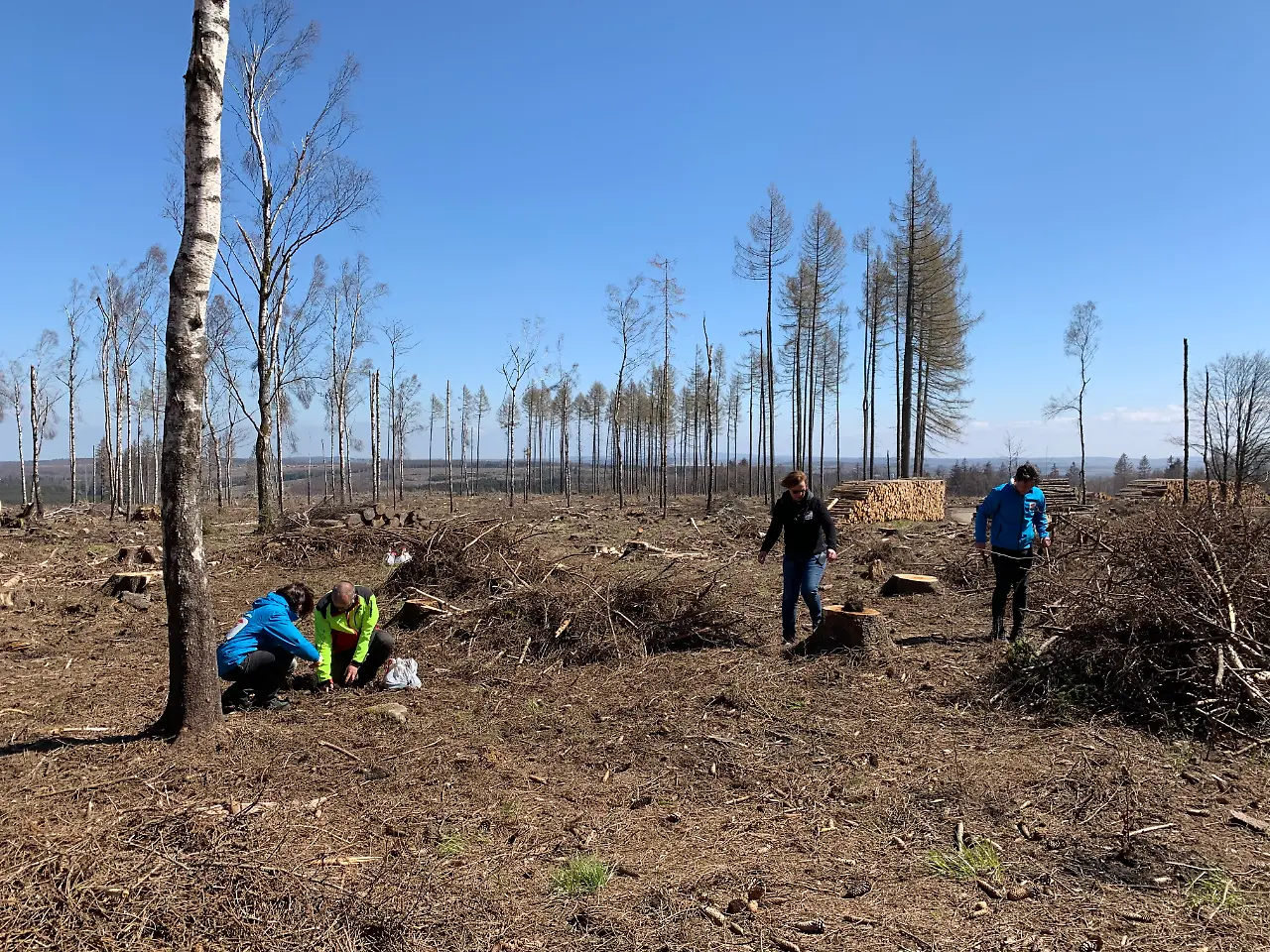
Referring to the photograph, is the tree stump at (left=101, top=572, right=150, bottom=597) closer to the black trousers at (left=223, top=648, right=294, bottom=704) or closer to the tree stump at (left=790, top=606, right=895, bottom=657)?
the black trousers at (left=223, top=648, right=294, bottom=704)

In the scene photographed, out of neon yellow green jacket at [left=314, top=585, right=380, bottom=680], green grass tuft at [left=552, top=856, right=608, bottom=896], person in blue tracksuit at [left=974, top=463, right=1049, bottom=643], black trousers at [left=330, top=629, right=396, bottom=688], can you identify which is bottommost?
green grass tuft at [left=552, top=856, right=608, bottom=896]

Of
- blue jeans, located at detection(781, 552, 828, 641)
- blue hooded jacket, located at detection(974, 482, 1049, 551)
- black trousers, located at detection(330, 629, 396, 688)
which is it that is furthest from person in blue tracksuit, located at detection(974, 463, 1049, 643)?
black trousers, located at detection(330, 629, 396, 688)

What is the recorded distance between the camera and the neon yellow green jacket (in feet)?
20.1

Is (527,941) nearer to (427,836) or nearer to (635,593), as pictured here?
(427,836)

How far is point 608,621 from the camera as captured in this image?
24.3 ft

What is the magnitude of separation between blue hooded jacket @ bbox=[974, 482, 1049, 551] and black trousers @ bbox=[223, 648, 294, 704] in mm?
6264

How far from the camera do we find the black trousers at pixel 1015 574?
278 inches

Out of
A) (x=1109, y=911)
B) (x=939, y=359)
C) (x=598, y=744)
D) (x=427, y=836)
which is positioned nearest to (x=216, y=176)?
(x=427, y=836)

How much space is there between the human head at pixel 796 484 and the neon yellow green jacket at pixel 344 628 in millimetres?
3866

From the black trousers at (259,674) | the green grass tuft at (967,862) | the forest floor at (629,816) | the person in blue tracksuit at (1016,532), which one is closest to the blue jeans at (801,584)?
the forest floor at (629,816)

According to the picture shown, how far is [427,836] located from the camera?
365cm

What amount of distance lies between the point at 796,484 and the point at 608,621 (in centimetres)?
229

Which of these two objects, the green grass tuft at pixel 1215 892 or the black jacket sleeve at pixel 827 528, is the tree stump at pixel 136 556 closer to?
the black jacket sleeve at pixel 827 528

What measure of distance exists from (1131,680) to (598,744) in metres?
3.83
